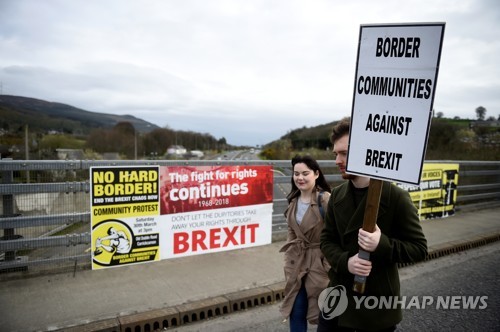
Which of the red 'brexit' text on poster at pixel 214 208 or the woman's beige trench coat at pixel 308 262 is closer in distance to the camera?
the woman's beige trench coat at pixel 308 262

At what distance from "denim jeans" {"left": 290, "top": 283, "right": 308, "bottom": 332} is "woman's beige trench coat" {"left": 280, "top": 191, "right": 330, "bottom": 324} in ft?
0.13

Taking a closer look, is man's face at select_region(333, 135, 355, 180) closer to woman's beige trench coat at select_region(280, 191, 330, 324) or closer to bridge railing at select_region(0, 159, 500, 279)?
woman's beige trench coat at select_region(280, 191, 330, 324)

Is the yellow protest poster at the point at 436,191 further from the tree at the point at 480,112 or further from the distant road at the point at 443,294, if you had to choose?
the tree at the point at 480,112

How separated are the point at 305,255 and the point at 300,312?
1.67ft

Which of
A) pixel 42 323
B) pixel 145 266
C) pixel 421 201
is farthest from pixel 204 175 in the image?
pixel 421 201

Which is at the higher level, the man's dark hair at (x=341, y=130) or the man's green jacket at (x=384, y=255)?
the man's dark hair at (x=341, y=130)

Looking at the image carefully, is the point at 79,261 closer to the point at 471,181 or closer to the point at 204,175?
the point at 204,175

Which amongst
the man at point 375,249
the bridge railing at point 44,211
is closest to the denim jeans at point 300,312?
the man at point 375,249

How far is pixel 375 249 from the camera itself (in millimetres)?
2146

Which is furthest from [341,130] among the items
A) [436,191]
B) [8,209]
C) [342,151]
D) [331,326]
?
[436,191]

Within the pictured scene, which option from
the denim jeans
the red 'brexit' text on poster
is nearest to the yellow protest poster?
the red 'brexit' text on poster

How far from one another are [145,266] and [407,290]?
3998mm

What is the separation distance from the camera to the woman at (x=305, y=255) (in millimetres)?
3275

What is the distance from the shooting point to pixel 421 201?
9367mm
